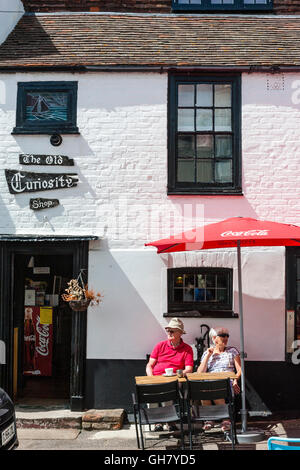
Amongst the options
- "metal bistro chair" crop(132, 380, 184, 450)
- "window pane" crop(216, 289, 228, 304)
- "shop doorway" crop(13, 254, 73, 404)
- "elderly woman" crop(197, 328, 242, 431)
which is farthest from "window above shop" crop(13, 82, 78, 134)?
"metal bistro chair" crop(132, 380, 184, 450)

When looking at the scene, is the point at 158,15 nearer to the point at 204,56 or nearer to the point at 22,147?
the point at 204,56

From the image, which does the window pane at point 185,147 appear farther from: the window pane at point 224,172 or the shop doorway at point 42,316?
the shop doorway at point 42,316

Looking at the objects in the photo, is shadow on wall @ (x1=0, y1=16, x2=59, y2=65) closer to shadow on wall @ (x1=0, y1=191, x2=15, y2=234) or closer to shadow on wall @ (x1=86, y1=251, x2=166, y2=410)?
shadow on wall @ (x1=0, y1=191, x2=15, y2=234)

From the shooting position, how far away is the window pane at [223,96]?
8727mm

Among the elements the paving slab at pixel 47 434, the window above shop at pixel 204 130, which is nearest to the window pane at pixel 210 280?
the window above shop at pixel 204 130

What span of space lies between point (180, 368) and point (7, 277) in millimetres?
2971

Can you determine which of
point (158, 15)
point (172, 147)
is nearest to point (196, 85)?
point (172, 147)

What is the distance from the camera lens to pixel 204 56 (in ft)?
29.1

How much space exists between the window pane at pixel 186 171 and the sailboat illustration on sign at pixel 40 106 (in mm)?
2282

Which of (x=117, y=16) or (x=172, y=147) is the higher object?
(x=117, y=16)

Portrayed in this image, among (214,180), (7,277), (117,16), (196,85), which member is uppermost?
(117,16)

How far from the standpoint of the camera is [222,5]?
10062 millimetres

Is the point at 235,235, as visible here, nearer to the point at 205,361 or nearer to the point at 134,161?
the point at 205,361

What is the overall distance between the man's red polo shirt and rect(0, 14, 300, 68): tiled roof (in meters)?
4.29
